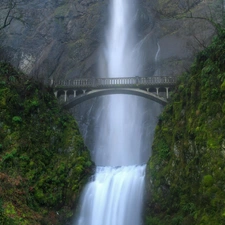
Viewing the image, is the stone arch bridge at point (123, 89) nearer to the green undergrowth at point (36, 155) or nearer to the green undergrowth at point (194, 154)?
the green undergrowth at point (36, 155)

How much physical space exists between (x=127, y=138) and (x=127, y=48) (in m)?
15.1

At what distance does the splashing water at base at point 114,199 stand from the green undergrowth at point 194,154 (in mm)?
1059

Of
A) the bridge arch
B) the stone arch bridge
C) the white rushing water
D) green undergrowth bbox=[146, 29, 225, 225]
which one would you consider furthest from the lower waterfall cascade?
the stone arch bridge

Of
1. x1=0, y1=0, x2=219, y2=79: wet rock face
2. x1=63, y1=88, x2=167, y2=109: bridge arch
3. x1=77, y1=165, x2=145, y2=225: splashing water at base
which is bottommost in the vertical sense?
x1=77, y1=165, x2=145, y2=225: splashing water at base

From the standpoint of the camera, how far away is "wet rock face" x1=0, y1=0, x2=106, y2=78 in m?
45.6

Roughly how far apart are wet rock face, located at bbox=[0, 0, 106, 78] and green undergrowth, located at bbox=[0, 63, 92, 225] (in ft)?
60.9

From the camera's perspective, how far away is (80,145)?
80.8ft

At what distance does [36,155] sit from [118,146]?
1677cm

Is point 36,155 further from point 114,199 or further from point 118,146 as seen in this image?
point 118,146

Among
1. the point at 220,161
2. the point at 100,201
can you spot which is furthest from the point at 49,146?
the point at 220,161

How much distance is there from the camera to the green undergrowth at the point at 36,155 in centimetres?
1872

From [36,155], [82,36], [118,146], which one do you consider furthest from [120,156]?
[82,36]

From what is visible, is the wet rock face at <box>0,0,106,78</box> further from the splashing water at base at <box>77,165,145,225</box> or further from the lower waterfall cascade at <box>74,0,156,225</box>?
the splashing water at base at <box>77,165,145,225</box>

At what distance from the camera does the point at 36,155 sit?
22.3m
